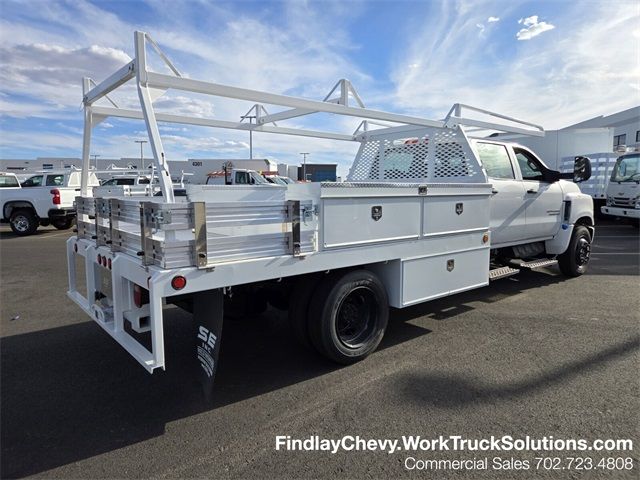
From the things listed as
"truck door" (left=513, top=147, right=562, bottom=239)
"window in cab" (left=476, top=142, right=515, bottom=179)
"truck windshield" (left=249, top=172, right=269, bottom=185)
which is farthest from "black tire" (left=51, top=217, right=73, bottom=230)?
"truck door" (left=513, top=147, right=562, bottom=239)

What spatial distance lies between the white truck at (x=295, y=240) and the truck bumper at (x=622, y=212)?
10.3 meters

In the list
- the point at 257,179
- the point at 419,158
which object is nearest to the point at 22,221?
the point at 257,179

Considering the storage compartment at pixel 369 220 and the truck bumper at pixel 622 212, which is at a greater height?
the storage compartment at pixel 369 220

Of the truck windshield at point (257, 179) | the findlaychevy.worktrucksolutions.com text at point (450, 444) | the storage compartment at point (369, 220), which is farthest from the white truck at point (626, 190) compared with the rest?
the findlaychevy.worktrucksolutions.com text at point (450, 444)

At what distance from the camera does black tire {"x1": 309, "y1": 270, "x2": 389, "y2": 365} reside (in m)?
3.62

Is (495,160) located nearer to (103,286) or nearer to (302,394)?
(302,394)

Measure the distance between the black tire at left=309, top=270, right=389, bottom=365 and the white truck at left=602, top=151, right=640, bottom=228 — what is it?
13.2m

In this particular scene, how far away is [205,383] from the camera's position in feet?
10.3

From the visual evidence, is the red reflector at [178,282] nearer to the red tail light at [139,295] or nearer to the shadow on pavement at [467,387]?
the red tail light at [139,295]

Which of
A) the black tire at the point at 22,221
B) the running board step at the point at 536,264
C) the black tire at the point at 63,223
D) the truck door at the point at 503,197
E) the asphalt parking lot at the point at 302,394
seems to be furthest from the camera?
the black tire at the point at 63,223

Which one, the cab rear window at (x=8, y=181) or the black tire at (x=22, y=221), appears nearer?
the black tire at (x=22, y=221)

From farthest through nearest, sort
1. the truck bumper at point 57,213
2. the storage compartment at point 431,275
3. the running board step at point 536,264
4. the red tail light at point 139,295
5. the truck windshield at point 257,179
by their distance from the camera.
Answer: the truck windshield at point 257,179
the truck bumper at point 57,213
the running board step at point 536,264
the storage compartment at point 431,275
the red tail light at point 139,295

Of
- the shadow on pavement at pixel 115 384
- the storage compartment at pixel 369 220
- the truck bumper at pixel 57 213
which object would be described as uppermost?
the storage compartment at pixel 369 220

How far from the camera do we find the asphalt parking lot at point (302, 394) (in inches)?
105
